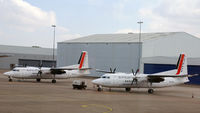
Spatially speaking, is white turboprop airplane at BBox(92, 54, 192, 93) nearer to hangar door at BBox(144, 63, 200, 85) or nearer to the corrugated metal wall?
hangar door at BBox(144, 63, 200, 85)

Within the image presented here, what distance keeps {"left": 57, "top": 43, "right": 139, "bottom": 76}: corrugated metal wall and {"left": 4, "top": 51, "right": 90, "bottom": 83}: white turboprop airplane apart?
838 inches

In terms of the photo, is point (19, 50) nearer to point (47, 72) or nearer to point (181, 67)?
point (47, 72)

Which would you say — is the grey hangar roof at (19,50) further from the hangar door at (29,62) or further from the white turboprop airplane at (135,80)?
the white turboprop airplane at (135,80)

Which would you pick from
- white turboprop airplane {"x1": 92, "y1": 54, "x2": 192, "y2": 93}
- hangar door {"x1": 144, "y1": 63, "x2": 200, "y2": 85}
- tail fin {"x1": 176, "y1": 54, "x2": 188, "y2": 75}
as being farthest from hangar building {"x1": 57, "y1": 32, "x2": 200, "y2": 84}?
white turboprop airplane {"x1": 92, "y1": 54, "x2": 192, "y2": 93}

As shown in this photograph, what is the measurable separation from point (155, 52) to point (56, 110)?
204 ft

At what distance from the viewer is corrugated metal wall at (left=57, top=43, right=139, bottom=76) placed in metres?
84.7

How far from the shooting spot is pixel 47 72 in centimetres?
6209

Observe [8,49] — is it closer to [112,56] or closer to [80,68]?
[112,56]

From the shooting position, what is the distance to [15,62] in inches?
5148

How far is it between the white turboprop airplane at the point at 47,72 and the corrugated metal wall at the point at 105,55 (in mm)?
21273

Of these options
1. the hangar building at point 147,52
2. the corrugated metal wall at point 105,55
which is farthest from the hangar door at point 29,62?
the hangar building at point 147,52

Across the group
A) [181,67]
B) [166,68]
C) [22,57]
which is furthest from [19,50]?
[181,67]

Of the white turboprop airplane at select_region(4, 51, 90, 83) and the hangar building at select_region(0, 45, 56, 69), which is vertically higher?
the hangar building at select_region(0, 45, 56, 69)

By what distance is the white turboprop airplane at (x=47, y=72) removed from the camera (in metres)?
60.3
